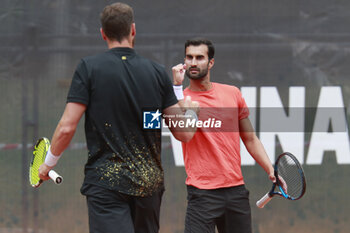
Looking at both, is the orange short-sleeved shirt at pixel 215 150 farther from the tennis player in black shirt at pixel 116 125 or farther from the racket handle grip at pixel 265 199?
the tennis player in black shirt at pixel 116 125

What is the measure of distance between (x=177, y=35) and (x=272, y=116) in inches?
42.0

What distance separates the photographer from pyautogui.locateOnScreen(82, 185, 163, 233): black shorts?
259cm

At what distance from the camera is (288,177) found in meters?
3.63

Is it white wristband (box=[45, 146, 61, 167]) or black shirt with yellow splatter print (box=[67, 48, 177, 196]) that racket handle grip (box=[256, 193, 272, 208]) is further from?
white wristband (box=[45, 146, 61, 167])

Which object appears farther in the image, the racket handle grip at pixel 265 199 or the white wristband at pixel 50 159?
the racket handle grip at pixel 265 199

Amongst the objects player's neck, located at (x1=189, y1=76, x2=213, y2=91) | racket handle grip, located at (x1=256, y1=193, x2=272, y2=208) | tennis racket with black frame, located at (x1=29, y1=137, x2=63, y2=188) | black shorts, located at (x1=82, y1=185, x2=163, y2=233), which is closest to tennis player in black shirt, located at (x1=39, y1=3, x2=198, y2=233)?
black shorts, located at (x1=82, y1=185, x2=163, y2=233)

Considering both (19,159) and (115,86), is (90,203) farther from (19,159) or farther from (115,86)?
(19,159)

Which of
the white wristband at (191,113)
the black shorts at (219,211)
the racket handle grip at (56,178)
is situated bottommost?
the black shorts at (219,211)

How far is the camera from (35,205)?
4.52m

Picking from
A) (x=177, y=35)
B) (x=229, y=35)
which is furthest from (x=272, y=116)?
(x=177, y=35)

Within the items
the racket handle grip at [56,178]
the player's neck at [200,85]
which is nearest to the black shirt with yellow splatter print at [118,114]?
the racket handle grip at [56,178]

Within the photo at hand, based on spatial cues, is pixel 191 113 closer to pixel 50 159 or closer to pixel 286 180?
pixel 50 159

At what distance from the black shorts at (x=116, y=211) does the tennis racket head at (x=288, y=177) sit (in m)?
1.16

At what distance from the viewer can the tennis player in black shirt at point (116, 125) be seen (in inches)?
101
